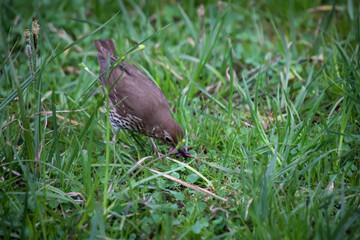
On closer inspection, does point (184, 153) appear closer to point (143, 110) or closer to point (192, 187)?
point (192, 187)

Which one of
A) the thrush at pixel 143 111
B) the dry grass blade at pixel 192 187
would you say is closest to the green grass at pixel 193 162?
the dry grass blade at pixel 192 187

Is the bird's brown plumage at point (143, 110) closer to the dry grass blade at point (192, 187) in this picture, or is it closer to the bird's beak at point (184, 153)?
the bird's beak at point (184, 153)

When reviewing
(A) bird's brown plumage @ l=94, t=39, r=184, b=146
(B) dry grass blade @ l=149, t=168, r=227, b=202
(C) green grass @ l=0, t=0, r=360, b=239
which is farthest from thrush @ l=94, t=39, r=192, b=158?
(B) dry grass blade @ l=149, t=168, r=227, b=202

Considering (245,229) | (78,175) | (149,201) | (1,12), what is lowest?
(245,229)

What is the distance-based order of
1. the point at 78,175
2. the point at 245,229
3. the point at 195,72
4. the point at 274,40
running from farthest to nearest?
the point at 274,40
the point at 195,72
the point at 78,175
the point at 245,229

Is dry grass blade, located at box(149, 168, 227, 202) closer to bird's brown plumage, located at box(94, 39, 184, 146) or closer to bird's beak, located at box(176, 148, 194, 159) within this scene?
bird's beak, located at box(176, 148, 194, 159)

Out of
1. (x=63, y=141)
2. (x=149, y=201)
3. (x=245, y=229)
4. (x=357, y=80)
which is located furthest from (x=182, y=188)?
(x=357, y=80)

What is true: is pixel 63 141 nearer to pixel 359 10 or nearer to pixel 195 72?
pixel 195 72

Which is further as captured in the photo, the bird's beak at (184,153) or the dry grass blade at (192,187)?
the bird's beak at (184,153)

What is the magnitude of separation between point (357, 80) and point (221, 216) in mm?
2159

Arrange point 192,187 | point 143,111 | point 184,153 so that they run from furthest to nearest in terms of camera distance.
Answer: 1. point 143,111
2. point 184,153
3. point 192,187

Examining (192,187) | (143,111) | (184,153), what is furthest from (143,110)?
(192,187)

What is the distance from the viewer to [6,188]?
320 centimetres

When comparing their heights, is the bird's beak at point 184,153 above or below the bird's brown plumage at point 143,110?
below
